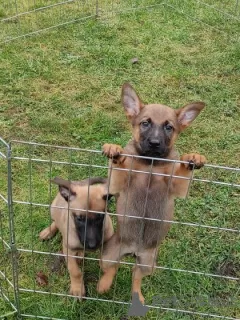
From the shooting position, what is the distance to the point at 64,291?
3723mm

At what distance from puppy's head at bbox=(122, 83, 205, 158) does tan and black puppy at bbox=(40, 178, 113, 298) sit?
0.45 m

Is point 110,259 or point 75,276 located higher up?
point 110,259

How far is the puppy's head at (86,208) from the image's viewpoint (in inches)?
135

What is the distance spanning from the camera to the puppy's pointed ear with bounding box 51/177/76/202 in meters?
3.43

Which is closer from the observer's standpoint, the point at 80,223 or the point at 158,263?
the point at 80,223

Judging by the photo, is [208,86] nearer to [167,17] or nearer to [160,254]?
[167,17]

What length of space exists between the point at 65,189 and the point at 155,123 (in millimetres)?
796

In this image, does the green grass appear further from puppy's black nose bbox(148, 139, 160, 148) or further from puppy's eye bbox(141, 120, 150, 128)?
puppy's eye bbox(141, 120, 150, 128)

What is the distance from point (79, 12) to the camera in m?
7.70

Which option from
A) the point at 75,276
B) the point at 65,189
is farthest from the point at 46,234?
the point at 65,189

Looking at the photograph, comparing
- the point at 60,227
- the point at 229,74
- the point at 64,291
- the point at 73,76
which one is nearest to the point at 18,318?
the point at 64,291

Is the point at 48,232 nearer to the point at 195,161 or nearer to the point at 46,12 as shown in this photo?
the point at 195,161

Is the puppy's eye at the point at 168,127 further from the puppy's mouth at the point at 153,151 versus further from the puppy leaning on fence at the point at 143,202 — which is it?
the puppy's mouth at the point at 153,151

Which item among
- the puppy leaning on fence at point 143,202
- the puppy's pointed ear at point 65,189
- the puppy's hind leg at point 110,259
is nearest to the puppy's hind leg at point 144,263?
the puppy leaning on fence at point 143,202
